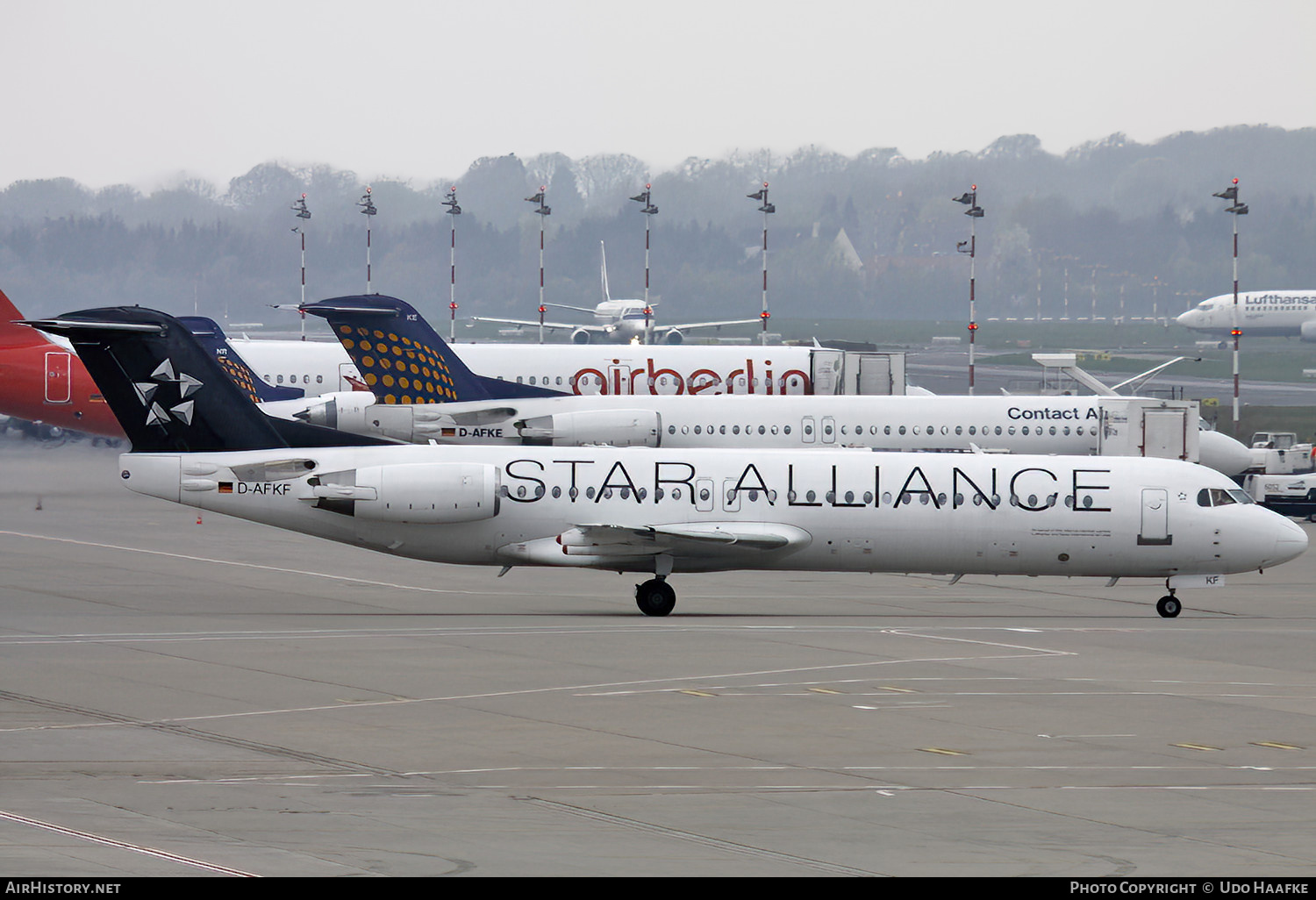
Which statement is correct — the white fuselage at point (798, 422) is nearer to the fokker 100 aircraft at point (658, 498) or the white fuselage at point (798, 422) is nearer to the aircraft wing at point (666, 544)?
the fokker 100 aircraft at point (658, 498)

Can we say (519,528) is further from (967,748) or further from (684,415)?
(684,415)

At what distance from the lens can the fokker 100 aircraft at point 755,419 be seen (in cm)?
5222

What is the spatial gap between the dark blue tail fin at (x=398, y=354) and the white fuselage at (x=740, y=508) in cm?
1528

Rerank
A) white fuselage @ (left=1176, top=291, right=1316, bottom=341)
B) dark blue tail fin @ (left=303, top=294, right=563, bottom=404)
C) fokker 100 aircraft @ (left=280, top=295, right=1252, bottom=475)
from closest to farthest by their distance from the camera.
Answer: dark blue tail fin @ (left=303, top=294, right=563, bottom=404) → fokker 100 aircraft @ (left=280, top=295, right=1252, bottom=475) → white fuselage @ (left=1176, top=291, right=1316, bottom=341)

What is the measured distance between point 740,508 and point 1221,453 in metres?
29.8

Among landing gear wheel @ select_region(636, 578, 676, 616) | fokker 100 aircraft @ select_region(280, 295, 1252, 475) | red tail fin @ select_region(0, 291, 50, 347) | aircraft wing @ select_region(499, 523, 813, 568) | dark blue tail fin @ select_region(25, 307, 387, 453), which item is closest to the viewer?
dark blue tail fin @ select_region(25, 307, 387, 453)

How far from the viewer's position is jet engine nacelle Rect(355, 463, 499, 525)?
109 feet

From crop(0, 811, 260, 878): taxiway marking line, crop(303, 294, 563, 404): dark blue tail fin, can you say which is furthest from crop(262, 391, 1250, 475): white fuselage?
crop(0, 811, 260, 878): taxiway marking line

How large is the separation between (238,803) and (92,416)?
49.6m

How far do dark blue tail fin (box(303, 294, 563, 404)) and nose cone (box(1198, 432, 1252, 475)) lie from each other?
24.6 m

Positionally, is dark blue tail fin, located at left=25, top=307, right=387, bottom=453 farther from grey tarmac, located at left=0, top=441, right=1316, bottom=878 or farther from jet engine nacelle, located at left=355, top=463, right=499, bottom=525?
grey tarmac, located at left=0, top=441, right=1316, bottom=878

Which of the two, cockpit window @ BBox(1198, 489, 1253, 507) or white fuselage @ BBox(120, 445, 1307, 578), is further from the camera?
cockpit window @ BBox(1198, 489, 1253, 507)

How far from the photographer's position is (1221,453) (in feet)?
191

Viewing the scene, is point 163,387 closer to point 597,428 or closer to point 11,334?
point 597,428
